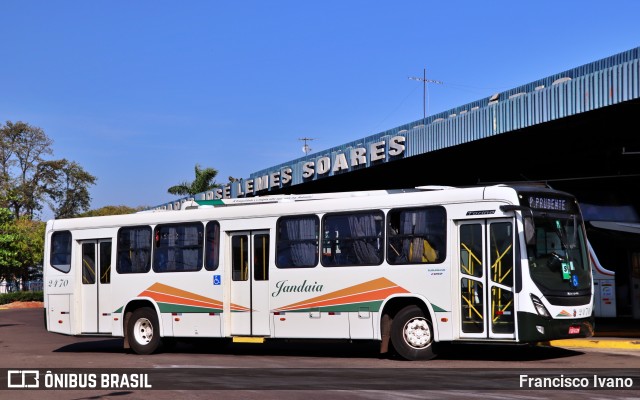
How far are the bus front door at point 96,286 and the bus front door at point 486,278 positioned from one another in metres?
8.71

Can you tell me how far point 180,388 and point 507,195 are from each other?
6462 millimetres

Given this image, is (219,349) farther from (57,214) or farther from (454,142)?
(57,214)

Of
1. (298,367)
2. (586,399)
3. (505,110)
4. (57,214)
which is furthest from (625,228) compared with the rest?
(57,214)

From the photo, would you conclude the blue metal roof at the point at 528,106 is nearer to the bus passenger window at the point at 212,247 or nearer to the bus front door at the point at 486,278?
the bus front door at the point at 486,278

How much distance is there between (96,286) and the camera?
21.1 m

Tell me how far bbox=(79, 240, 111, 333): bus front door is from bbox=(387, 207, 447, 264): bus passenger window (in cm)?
730

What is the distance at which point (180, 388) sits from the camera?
12.6 meters

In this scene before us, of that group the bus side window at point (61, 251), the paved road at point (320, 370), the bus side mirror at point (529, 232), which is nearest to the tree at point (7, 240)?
the paved road at point (320, 370)

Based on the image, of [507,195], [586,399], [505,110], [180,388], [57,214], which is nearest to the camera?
[586,399]

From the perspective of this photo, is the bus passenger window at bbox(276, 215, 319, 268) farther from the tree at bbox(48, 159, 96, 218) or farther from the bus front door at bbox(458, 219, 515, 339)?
the tree at bbox(48, 159, 96, 218)

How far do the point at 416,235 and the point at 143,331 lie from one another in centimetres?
707

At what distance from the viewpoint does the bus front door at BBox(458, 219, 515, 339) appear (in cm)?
1546

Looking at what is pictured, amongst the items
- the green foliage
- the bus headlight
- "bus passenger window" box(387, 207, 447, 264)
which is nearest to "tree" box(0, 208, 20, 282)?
the green foliage

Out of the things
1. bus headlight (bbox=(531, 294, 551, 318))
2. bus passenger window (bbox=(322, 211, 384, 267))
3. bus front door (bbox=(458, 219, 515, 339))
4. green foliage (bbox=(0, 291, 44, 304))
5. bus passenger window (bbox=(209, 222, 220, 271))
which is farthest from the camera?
green foliage (bbox=(0, 291, 44, 304))
